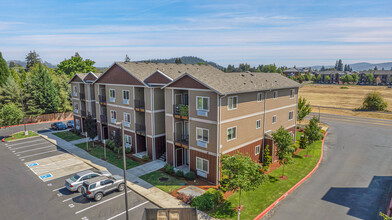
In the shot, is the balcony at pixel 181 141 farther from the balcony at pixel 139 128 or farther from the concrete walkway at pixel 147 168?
the balcony at pixel 139 128

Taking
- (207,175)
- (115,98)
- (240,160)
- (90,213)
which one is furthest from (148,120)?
(240,160)

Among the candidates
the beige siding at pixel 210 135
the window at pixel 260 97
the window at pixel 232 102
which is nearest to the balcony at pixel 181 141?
the beige siding at pixel 210 135

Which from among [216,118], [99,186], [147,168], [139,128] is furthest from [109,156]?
[216,118]

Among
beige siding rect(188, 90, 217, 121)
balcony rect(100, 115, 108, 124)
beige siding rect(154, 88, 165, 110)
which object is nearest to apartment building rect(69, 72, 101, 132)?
balcony rect(100, 115, 108, 124)

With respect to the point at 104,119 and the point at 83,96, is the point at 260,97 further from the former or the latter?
the point at 83,96

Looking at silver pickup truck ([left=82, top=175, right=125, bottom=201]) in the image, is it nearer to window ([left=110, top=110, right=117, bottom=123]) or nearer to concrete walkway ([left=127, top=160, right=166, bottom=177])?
concrete walkway ([left=127, top=160, right=166, bottom=177])
